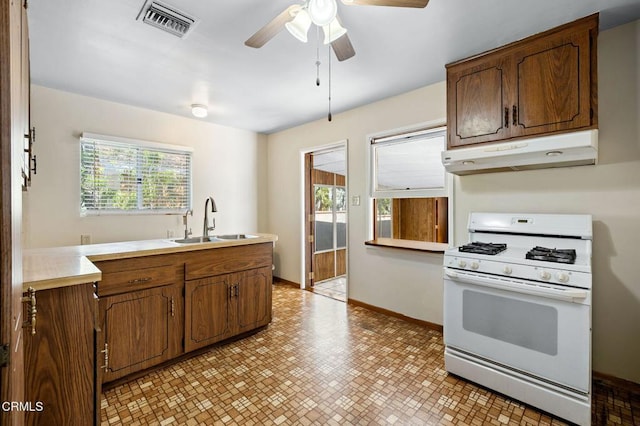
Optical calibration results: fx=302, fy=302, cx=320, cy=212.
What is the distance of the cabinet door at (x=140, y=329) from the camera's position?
200 centimetres

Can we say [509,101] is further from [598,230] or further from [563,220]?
[598,230]

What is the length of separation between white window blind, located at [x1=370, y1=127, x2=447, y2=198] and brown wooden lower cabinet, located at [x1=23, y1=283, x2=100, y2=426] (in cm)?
283

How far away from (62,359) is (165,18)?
2010 mm

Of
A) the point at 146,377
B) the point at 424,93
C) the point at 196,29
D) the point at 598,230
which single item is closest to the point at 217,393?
the point at 146,377

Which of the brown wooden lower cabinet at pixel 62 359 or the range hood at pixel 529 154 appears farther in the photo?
the range hood at pixel 529 154

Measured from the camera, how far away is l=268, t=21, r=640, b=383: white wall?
6.60ft

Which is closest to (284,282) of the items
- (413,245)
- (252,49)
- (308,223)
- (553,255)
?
(308,223)

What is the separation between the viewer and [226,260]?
262 centimetres

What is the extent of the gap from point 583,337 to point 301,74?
2.74 m

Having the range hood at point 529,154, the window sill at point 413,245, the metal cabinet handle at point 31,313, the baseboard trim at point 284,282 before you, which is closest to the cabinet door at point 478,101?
the range hood at point 529,154

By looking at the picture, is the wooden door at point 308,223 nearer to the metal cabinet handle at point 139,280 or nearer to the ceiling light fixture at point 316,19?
the metal cabinet handle at point 139,280

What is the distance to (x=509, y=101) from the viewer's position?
7.21 ft

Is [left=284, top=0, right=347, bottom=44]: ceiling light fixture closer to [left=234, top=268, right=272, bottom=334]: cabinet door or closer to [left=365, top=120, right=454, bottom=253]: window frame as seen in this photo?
[left=365, top=120, right=454, bottom=253]: window frame

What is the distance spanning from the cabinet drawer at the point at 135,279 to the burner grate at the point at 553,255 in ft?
8.24
